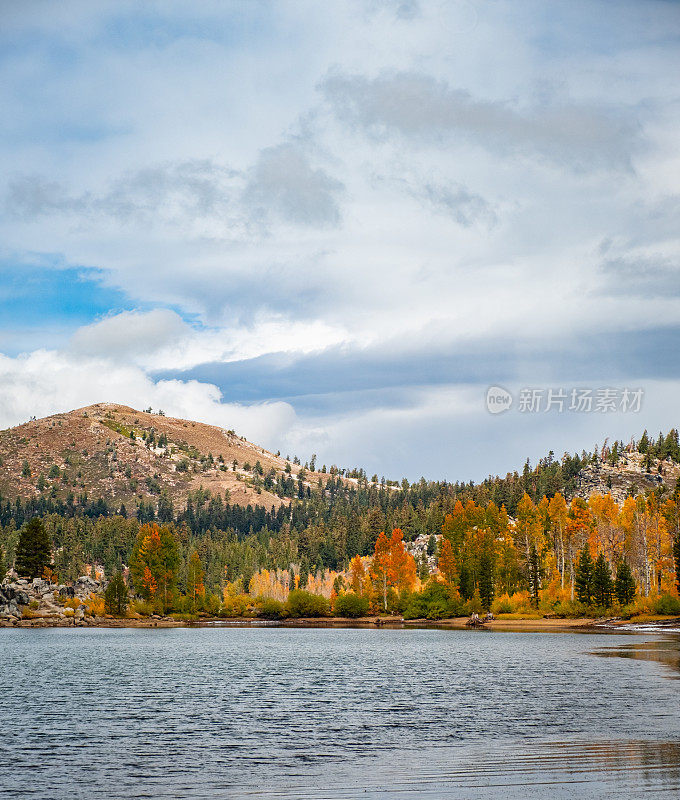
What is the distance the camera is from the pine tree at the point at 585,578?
508 feet

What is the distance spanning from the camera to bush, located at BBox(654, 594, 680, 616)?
→ 459ft

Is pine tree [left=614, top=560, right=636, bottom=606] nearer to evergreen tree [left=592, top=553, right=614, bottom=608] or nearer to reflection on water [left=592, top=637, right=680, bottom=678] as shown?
evergreen tree [left=592, top=553, right=614, bottom=608]

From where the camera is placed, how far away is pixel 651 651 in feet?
286

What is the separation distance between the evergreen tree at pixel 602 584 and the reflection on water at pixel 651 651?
45499mm

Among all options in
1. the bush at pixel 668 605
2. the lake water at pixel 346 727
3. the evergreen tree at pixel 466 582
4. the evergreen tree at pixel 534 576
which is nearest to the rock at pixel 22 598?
the evergreen tree at pixel 466 582

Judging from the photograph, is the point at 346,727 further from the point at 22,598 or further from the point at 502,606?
the point at 22,598

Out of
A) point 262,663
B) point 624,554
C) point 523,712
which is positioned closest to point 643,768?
point 523,712

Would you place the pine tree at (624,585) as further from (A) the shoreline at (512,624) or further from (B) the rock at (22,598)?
(B) the rock at (22,598)

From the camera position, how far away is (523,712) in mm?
47719

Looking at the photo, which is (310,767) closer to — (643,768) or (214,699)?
(643,768)

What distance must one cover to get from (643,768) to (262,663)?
6242 cm

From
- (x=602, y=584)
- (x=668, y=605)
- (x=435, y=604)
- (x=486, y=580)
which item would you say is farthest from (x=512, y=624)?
(x=668, y=605)

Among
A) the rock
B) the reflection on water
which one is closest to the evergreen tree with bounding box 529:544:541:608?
the reflection on water

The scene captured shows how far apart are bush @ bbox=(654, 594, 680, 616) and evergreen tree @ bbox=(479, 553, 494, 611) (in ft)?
130
